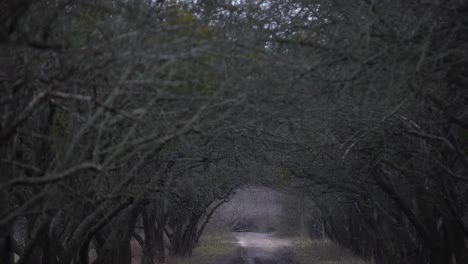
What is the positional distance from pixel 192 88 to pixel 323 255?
30.1 m

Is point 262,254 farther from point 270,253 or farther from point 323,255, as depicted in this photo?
point 323,255

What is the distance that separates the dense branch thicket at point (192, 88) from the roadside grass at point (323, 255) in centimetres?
1766

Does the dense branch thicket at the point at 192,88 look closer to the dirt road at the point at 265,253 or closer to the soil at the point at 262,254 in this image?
the soil at the point at 262,254

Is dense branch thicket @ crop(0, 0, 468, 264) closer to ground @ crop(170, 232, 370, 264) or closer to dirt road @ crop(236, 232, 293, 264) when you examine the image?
ground @ crop(170, 232, 370, 264)

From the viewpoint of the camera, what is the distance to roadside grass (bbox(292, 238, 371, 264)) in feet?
108

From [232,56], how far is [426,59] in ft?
9.56

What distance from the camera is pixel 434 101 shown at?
10172 millimetres

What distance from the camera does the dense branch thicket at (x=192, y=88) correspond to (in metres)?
6.71

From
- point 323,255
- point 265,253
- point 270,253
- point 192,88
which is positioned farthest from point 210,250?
point 192,88

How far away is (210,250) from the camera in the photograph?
41.7 meters

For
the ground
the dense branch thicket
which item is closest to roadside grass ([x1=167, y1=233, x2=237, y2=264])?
the ground

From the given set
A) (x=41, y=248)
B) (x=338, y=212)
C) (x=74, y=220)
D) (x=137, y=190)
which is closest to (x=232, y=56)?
(x=137, y=190)

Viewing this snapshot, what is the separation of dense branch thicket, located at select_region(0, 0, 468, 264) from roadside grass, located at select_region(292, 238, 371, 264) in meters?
17.7

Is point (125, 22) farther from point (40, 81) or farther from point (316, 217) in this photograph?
point (316, 217)
